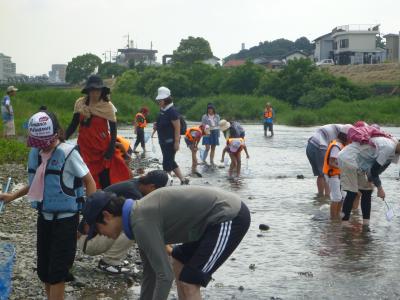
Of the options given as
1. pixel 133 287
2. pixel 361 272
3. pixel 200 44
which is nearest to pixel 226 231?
pixel 133 287

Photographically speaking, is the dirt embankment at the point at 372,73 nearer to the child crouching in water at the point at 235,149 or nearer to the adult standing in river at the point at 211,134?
the adult standing in river at the point at 211,134

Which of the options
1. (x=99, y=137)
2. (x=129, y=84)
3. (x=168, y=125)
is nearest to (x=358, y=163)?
(x=99, y=137)

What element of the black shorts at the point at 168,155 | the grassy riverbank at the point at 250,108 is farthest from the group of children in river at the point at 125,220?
the grassy riverbank at the point at 250,108

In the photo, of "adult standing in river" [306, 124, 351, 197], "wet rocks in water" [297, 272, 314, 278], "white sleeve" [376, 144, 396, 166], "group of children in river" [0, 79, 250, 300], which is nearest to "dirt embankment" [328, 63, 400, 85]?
"adult standing in river" [306, 124, 351, 197]

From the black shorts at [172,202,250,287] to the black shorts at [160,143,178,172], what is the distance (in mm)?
8434

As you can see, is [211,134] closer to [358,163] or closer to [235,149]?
[235,149]

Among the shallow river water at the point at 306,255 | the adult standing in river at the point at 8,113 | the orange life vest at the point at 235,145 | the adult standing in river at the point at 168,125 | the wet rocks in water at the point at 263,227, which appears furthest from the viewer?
the adult standing in river at the point at 8,113

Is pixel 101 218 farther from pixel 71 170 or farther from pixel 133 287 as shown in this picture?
pixel 133 287

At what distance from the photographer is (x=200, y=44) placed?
4914 inches

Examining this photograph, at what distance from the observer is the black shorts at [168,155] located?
13609mm

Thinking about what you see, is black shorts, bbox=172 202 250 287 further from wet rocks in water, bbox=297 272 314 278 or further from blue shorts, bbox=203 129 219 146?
blue shorts, bbox=203 129 219 146

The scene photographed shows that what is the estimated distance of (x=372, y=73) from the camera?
8488 cm

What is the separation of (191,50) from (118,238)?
387 feet

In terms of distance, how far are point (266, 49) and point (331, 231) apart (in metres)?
160
